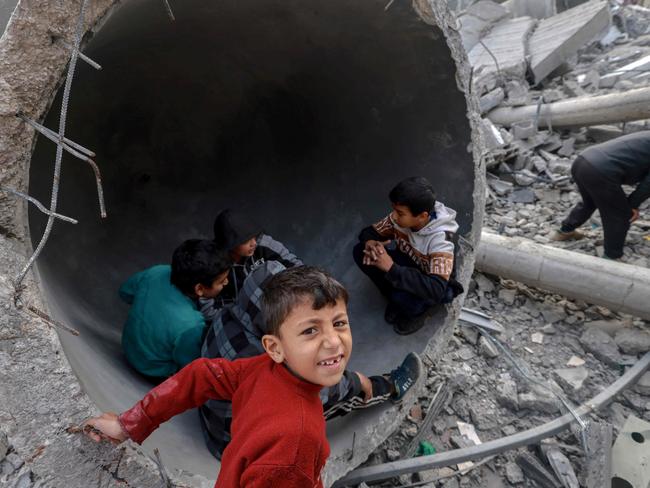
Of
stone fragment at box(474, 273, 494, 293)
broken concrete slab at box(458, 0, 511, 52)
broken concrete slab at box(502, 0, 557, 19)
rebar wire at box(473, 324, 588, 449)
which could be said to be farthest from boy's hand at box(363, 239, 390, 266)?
broken concrete slab at box(502, 0, 557, 19)

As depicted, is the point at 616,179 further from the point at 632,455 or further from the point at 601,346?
the point at 632,455

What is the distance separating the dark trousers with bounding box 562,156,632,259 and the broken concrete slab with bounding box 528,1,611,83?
3.48 m

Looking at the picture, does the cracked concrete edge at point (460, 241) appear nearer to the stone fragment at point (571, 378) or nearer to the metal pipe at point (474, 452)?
the metal pipe at point (474, 452)

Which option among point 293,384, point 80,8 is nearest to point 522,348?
point 293,384

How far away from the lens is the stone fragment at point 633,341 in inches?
127

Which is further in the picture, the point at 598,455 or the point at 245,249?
the point at 245,249

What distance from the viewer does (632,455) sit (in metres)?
2.59

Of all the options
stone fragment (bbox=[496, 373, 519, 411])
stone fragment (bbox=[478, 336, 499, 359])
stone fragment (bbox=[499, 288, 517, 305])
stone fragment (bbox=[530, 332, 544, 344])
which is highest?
stone fragment (bbox=[478, 336, 499, 359])

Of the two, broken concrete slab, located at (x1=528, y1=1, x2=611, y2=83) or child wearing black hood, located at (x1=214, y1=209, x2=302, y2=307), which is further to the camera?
broken concrete slab, located at (x1=528, y1=1, x2=611, y2=83)

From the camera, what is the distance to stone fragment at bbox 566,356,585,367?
3213mm

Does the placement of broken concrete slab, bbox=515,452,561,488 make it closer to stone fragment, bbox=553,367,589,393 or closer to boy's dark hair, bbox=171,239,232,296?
stone fragment, bbox=553,367,589,393

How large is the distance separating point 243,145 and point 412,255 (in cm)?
174

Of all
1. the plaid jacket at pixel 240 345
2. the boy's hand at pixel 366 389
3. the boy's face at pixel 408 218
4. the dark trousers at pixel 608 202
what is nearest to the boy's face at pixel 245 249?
the plaid jacket at pixel 240 345

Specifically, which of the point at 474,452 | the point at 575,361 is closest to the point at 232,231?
the point at 474,452
